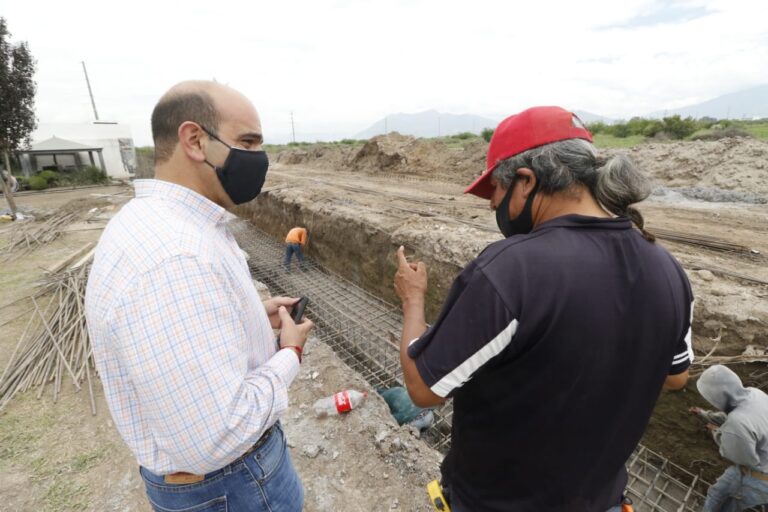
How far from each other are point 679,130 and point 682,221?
46.1ft

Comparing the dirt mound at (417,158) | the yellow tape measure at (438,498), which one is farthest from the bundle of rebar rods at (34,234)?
A: the yellow tape measure at (438,498)

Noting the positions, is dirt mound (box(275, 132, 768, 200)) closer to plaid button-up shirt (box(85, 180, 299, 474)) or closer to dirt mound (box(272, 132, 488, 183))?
dirt mound (box(272, 132, 488, 183))

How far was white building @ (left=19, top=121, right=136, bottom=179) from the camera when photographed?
24172 mm

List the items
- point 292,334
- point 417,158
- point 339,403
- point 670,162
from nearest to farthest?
point 292,334
point 339,403
point 670,162
point 417,158

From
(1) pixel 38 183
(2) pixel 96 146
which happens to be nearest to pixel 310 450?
(1) pixel 38 183

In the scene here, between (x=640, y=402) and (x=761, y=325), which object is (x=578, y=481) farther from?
(x=761, y=325)

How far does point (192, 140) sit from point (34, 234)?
12555 mm

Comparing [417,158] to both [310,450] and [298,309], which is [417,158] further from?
[298,309]

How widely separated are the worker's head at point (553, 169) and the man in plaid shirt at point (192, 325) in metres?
1.02

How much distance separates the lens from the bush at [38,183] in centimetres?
2028

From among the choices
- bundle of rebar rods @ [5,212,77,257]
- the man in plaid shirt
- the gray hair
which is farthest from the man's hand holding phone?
bundle of rebar rods @ [5,212,77,257]

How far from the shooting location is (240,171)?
1406mm

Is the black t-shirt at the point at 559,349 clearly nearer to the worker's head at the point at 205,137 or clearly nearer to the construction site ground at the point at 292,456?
the worker's head at the point at 205,137

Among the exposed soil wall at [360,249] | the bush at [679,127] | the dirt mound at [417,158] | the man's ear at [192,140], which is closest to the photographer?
the man's ear at [192,140]
